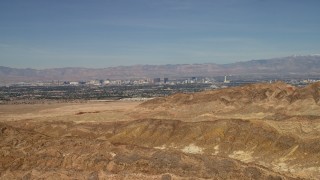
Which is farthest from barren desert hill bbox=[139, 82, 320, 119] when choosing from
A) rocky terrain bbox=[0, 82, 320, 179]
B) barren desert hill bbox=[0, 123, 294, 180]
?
barren desert hill bbox=[0, 123, 294, 180]

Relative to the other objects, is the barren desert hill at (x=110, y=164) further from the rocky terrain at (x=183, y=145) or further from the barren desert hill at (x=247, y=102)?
the barren desert hill at (x=247, y=102)

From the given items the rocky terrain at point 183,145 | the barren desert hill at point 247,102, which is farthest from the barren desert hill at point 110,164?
the barren desert hill at point 247,102

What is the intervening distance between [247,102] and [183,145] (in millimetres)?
26771

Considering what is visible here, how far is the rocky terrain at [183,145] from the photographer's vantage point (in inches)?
1554

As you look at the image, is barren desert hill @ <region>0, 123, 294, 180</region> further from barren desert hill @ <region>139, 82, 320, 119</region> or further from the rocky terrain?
barren desert hill @ <region>139, 82, 320, 119</region>

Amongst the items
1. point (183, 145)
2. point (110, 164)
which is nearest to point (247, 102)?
point (183, 145)

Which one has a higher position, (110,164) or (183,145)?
(110,164)

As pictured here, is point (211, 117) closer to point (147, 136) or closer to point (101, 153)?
point (147, 136)

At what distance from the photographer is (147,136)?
190 ft

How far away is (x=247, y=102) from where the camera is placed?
254 feet

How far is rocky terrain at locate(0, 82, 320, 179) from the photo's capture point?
129 ft

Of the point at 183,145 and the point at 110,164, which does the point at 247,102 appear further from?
the point at 110,164

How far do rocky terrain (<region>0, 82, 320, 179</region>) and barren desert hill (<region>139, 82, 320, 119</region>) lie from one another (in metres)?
0.18

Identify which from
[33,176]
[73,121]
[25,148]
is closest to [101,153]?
[33,176]
